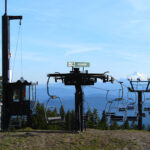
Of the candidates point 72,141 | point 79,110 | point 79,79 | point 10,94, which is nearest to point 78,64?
point 79,79

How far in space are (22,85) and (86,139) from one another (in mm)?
6604

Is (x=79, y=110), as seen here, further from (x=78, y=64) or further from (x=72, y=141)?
(x=72, y=141)

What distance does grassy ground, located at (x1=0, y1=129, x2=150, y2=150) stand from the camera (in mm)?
14844

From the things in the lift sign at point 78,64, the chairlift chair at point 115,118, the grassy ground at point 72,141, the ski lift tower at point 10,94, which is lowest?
the grassy ground at point 72,141

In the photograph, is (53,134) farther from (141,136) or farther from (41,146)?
(141,136)

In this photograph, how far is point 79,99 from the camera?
18.8 m

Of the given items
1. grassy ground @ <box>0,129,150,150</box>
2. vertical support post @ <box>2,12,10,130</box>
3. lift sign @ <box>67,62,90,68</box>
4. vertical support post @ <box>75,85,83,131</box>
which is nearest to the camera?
grassy ground @ <box>0,129,150,150</box>

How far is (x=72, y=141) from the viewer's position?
15.8 m

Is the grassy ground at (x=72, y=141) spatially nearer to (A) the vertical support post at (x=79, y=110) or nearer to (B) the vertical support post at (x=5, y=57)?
(A) the vertical support post at (x=79, y=110)

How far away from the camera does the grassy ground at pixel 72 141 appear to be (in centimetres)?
1484

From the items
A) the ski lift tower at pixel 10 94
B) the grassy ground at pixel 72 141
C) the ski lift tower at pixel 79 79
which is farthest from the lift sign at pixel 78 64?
the ski lift tower at pixel 10 94

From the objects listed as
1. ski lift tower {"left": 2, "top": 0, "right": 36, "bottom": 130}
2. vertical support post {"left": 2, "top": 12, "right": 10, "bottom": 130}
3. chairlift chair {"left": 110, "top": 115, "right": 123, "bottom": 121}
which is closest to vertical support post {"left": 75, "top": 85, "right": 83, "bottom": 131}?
chairlift chair {"left": 110, "top": 115, "right": 123, "bottom": 121}

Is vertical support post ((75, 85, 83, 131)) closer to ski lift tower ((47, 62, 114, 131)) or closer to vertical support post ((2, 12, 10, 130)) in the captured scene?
ski lift tower ((47, 62, 114, 131))

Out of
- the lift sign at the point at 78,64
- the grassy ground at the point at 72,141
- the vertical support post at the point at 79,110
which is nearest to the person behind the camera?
the grassy ground at the point at 72,141
